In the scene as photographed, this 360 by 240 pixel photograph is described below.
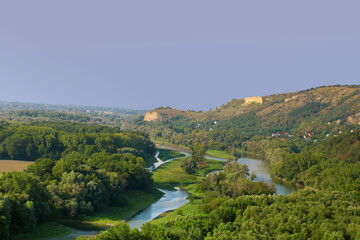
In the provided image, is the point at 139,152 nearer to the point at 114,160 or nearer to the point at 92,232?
the point at 114,160

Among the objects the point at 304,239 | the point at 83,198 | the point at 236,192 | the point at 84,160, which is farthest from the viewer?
the point at 84,160

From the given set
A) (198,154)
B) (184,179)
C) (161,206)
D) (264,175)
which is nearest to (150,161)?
(198,154)

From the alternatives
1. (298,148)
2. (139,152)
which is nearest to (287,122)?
(298,148)

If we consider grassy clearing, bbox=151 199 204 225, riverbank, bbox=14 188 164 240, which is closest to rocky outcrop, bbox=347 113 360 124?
grassy clearing, bbox=151 199 204 225

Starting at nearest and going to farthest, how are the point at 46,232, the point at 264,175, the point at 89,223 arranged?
the point at 46,232, the point at 89,223, the point at 264,175

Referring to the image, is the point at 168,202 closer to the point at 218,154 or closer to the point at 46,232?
the point at 46,232
